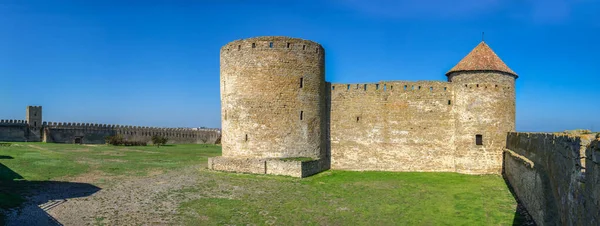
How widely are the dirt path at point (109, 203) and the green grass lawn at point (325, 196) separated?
0.59 meters

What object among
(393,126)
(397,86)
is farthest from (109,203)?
(397,86)

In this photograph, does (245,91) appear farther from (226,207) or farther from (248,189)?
(226,207)

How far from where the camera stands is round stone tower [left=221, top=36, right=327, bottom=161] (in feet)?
70.5

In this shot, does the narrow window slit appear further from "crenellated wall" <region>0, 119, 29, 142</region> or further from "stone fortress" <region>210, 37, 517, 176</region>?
"crenellated wall" <region>0, 119, 29, 142</region>

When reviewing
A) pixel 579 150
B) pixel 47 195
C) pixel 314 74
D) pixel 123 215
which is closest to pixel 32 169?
pixel 47 195

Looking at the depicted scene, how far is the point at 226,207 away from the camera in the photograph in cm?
1390

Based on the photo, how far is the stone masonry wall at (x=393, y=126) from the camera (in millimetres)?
22984

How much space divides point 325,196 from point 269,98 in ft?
23.4

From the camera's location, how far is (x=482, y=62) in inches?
878

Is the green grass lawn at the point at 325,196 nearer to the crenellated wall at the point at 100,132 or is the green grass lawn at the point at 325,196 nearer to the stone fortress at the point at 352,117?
the stone fortress at the point at 352,117

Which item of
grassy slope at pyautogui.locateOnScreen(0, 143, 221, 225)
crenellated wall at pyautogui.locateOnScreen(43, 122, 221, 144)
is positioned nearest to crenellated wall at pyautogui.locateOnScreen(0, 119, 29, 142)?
crenellated wall at pyautogui.locateOnScreen(43, 122, 221, 144)

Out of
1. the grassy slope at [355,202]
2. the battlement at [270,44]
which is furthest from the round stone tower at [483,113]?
the battlement at [270,44]

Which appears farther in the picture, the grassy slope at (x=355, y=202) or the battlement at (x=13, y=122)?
the battlement at (x=13, y=122)

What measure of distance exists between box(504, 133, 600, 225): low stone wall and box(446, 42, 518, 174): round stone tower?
210 inches
